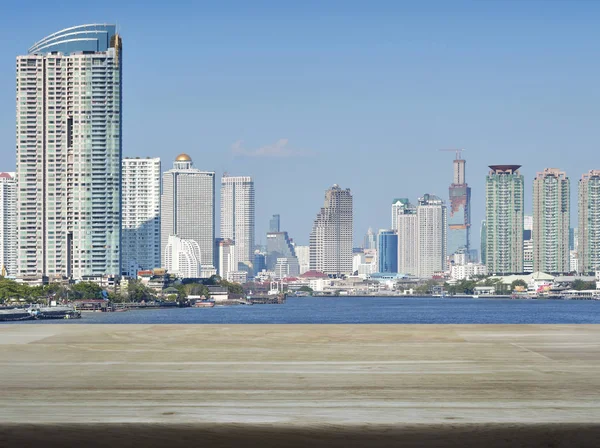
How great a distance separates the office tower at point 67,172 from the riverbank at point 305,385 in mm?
147415

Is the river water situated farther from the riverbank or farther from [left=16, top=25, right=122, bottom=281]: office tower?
the riverbank

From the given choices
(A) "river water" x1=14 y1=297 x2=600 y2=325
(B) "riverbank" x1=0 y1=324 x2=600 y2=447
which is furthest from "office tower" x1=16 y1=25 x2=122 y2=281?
(B) "riverbank" x1=0 y1=324 x2=600 y2=447

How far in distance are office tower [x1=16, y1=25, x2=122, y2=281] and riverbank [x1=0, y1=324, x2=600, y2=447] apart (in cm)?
14742

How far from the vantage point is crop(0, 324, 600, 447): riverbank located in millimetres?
10477

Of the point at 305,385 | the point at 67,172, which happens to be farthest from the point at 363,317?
the point at 305,385

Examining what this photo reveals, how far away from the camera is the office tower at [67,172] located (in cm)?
16512

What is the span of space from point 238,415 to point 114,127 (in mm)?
157313

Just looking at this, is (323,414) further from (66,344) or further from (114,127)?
(114,127)

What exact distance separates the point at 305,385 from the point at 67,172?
156 m

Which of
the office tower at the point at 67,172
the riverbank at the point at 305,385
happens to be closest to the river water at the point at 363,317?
the office tower at the point at 67,172

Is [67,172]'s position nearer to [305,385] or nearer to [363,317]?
[363,317]

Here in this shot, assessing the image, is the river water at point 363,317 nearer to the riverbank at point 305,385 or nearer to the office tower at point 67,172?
the office tower at point 67,172

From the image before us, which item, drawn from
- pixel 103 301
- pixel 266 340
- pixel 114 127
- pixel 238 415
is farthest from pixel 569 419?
pixel 114 127

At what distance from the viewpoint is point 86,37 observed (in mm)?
174375
